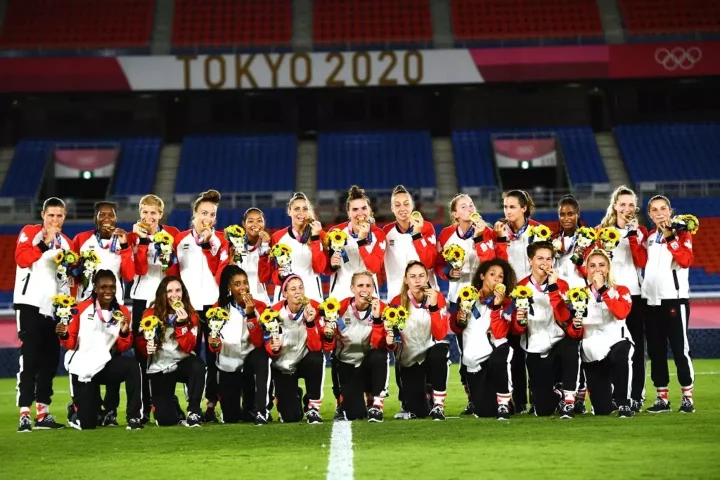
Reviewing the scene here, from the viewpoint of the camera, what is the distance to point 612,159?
31156 mm

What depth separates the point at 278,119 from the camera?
32.3 meters

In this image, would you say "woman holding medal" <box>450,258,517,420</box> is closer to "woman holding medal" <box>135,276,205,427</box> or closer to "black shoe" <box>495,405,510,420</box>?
"black shoe" <box>495,405,510,420</box>

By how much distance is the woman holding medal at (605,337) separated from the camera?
9820 millimetres

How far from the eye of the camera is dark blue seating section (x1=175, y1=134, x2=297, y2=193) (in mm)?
30219

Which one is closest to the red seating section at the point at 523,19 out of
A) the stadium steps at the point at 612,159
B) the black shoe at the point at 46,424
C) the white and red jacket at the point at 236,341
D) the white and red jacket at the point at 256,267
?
the stadium steps at the point at 612,159

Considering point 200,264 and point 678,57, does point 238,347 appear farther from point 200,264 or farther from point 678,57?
point 678,57

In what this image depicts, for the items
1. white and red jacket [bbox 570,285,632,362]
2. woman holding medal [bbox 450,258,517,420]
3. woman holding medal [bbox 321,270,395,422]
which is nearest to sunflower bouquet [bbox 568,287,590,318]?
white and red jacket [bbox 570,285,632,362]

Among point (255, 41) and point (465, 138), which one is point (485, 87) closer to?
point (465, 138)

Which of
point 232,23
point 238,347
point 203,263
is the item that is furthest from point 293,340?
point 232,23

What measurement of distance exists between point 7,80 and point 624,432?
2411 centimetres

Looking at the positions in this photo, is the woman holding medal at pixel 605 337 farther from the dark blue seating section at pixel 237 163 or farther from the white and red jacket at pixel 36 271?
the dark blue seating section at pixel 237 163

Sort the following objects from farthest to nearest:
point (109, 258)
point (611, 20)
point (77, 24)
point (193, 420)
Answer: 1. point (77, 24)
2. point (611, 20)
3. point (109, 258)
4. point (193, 420)

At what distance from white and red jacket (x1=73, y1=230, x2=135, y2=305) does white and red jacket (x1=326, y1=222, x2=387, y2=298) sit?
68.2 inches

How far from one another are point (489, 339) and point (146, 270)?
3042 millimetres
